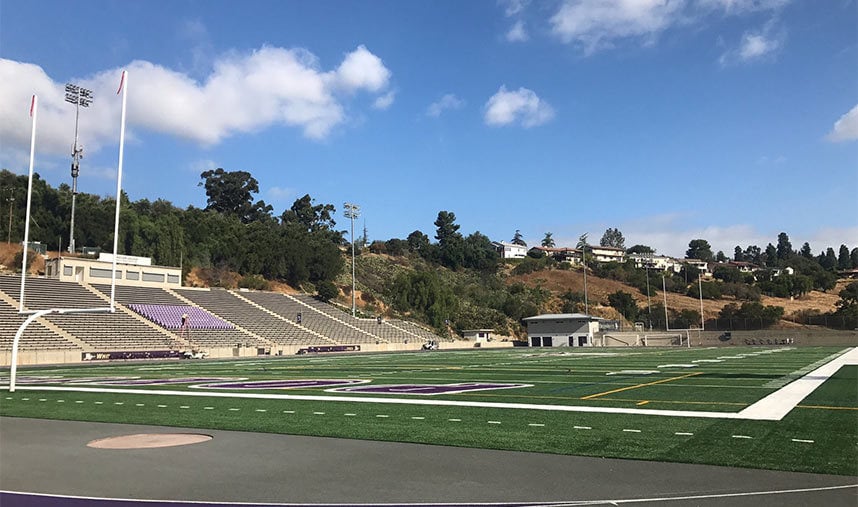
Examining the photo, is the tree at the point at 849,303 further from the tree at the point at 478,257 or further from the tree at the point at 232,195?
the tree at the point at 232,195

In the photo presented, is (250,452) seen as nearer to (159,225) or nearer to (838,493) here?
(838,493)

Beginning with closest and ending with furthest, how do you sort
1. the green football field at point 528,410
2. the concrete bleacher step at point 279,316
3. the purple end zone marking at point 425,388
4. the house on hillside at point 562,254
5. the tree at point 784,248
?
the green football field at point 528,410, the purple end zone marking at point 425,388, the concrete bleacher step at point 279,316, the house on hillside at point 562,254, the tree at point 784,248

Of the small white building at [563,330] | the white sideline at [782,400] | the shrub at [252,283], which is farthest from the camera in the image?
the shrub at [252,283]

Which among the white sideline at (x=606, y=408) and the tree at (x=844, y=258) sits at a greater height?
the tree at (x=844, y=258)

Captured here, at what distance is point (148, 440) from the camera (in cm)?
959

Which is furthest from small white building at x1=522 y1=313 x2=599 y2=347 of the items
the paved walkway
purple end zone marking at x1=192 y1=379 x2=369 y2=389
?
the paved walkway

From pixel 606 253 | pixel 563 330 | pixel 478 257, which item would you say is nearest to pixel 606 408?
pixel 563 330

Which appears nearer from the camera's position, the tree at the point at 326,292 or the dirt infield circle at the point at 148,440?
the dirt infield circle at the point at 148,440

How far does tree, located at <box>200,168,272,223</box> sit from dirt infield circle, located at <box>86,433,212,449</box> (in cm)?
10962

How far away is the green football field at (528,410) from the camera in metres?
8.36

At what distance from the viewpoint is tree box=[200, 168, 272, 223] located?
384 ft

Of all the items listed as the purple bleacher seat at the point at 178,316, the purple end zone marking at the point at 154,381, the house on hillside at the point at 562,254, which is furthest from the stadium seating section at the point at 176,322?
the house on hillside at the point at 562,254

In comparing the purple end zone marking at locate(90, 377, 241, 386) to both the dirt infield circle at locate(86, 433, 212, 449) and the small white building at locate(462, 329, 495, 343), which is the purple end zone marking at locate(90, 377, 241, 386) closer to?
the dirt infield circle at locate(86, 433, 212, 449)

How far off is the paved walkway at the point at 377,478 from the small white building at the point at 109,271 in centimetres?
4858
